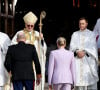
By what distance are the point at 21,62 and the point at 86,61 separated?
2314mm

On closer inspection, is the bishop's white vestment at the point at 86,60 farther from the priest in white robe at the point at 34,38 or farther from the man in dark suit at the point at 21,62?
the man in dark suit at the point at 21,62

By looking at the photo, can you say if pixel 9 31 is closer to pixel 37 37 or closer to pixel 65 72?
pixel 37 37

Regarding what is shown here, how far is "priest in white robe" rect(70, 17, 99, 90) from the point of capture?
1459 centimetres

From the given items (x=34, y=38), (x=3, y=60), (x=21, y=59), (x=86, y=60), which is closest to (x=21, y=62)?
(x=21, y=59)

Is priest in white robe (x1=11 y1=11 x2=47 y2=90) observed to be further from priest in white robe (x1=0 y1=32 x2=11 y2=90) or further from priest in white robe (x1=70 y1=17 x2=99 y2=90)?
priest in white robe (x1=70 y1=17 x2=99 y2=90)

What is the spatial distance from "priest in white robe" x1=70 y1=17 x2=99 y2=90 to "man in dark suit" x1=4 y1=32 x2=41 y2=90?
76.1 inches

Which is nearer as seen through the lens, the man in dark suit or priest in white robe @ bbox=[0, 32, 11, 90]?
the man in dark suit

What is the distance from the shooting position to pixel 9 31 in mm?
16750

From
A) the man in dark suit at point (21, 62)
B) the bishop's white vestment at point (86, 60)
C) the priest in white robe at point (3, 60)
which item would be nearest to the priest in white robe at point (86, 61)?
the bishop's white vestment at point (86, 60)

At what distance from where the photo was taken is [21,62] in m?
12.8

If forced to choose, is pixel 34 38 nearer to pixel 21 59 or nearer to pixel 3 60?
pixel 3 60

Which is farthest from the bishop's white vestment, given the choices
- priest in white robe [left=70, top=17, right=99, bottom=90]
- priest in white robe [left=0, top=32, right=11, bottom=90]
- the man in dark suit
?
the man in dark suit

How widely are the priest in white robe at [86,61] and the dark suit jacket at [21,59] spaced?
1938 mm

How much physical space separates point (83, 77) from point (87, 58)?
17.4 inches
